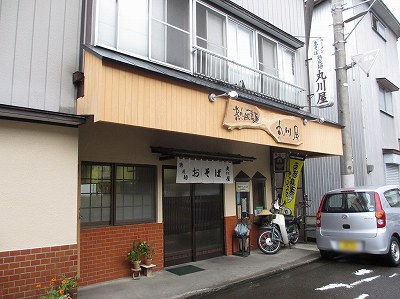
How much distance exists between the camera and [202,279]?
680cm

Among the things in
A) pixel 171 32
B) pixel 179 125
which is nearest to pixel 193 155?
pixel 179 125

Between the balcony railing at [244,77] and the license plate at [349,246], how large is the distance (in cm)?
418

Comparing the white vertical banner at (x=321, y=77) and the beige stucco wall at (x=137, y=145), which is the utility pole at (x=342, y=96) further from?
the beige stucco wall at (x=137, y=145)

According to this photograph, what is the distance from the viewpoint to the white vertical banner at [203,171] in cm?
782

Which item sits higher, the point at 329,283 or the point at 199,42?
the point at 199,42

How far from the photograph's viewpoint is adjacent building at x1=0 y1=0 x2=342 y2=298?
496 centimetres

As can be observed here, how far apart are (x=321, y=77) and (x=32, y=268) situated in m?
9.46

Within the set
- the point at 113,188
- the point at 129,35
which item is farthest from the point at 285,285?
the point at 129,35

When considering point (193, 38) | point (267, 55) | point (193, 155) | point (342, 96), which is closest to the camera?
point (193, 38)

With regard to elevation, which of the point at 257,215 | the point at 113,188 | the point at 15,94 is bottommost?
the point at 257,215

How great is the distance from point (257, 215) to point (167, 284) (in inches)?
175

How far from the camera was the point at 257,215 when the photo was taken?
33.4 ft

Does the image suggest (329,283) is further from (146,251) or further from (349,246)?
(146,251)

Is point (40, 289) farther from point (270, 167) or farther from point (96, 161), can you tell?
point (270, 167)
